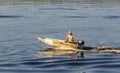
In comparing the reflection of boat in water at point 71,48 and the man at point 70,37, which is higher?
the man at point 70,37

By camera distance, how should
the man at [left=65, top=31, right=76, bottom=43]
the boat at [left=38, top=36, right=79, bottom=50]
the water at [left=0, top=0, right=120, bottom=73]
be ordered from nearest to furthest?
the water at [left=0, top=0, right=120, bottom=73] → the man at [left=65, top=31, right=76, bottom=43] → the boat at [left=38, top=36, right=79, bottom=50]

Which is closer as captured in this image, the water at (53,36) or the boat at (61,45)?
the water at (53,36)

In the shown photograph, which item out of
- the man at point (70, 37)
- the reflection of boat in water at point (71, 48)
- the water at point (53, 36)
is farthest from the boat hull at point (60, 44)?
the water at point (53, 36)

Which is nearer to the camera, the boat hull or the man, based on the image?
the man

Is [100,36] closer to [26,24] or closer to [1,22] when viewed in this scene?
[26,24]

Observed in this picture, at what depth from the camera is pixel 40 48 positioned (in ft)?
141

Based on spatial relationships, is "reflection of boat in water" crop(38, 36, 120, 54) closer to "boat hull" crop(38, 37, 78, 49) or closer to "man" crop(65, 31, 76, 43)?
"boat hull" crop(38, 37, 78, 49)

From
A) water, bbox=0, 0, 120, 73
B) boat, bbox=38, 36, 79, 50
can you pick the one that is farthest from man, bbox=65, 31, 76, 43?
water, bbox=0, 0, 120, 73

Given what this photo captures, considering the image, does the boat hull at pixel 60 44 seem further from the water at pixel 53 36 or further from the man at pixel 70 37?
the water at pixel 53 36

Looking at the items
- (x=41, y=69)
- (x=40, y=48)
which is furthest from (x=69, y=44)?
(x=41, y=69)

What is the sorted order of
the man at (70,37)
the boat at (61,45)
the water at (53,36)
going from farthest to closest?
the boat at (61,45) → the man at (70,37) → the water at (53,36)

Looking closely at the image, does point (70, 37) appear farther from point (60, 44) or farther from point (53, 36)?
point (53, 36)

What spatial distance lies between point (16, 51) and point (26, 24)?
2849cm

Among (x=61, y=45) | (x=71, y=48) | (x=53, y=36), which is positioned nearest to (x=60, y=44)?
(x=61, y=45)
